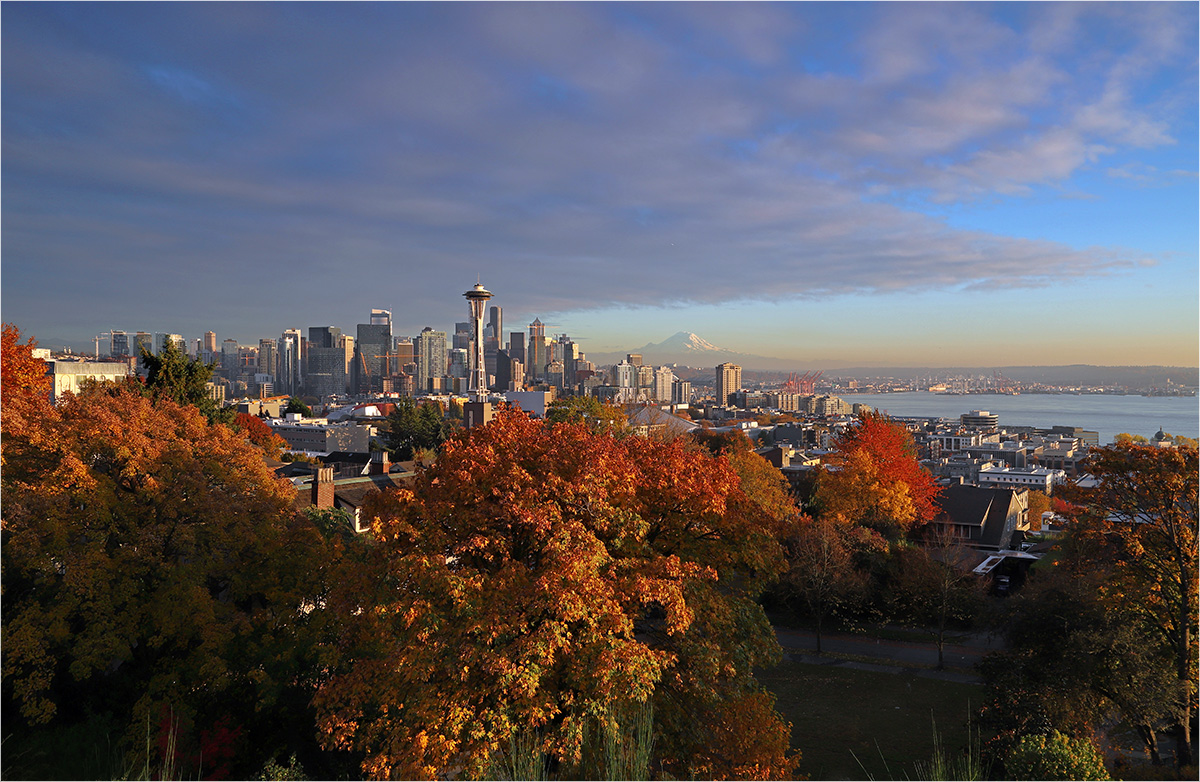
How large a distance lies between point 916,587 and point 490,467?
19979 mm

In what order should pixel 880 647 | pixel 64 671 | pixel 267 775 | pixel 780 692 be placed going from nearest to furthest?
pixel 267 775 < pixel 64 671 < pixel 780 692 < pixel 880 647

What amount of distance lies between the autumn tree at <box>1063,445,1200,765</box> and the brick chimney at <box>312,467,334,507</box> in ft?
64.3

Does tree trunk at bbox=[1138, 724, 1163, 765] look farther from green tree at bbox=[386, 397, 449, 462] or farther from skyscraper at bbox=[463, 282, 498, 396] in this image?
skyscraper at bbox=[463, 282, 498, 396]

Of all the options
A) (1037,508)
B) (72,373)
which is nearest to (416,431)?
(72,373)

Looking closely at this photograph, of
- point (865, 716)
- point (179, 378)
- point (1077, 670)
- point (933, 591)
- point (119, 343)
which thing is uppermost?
point (119, 343)

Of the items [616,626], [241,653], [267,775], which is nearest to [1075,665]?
[616,626]

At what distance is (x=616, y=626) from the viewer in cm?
917

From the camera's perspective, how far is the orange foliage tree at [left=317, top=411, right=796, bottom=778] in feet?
29.5

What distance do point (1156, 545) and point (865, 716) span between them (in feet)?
28.8

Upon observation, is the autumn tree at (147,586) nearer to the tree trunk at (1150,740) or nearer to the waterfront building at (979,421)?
the tree trunk at (1150,740)

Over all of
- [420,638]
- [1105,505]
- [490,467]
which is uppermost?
[490,467]

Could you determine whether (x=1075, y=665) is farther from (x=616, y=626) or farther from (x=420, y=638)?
Answer: (x=420, y=638)

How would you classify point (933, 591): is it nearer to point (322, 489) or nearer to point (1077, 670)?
point (1077, 670)

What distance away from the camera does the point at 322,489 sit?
21.9m
